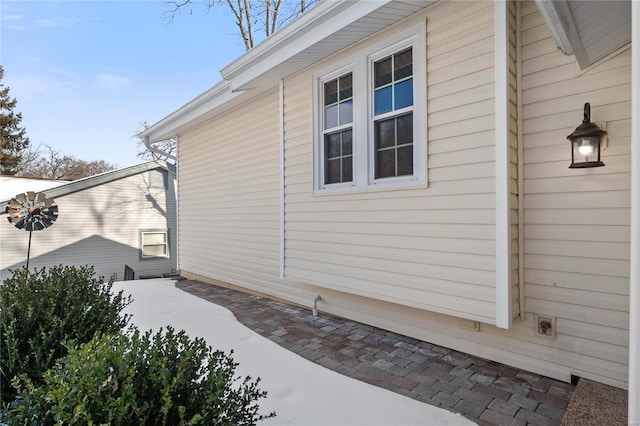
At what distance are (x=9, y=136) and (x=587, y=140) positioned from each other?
27.0m

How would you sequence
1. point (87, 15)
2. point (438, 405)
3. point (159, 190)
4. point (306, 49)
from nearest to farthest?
point (438, 405) < point (306, 49) < point (87, 15) < point (159, 190)

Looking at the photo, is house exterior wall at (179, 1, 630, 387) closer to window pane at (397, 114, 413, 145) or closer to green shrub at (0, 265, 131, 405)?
window pane at (397, 114, 413, 145)

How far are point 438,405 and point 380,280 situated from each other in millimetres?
1389

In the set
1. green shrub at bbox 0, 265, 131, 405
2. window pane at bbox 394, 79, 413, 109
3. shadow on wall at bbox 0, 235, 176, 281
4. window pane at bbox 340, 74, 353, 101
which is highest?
window pane at bbox 340, 74, 353, 101

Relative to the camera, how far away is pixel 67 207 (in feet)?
35.5

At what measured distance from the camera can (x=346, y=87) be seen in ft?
13.4

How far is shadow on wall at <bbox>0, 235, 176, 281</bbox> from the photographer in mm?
10594

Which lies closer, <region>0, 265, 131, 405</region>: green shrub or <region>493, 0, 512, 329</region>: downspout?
<region>0, 265, 131, 405</region>: green shrub

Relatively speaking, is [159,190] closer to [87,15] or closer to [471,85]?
[87,15]

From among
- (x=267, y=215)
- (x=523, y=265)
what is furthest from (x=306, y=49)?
(x=523, y=265)

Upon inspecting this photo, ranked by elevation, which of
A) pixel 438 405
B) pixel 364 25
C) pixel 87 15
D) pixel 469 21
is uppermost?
pixel 87 15

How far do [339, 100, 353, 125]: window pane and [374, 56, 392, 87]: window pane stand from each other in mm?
430

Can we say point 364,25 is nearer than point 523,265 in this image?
No

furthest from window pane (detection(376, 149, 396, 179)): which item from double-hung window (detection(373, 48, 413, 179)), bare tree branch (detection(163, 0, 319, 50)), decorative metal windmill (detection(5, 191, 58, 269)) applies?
decorative metal windmill (detection(5, 191, 58, 269))
